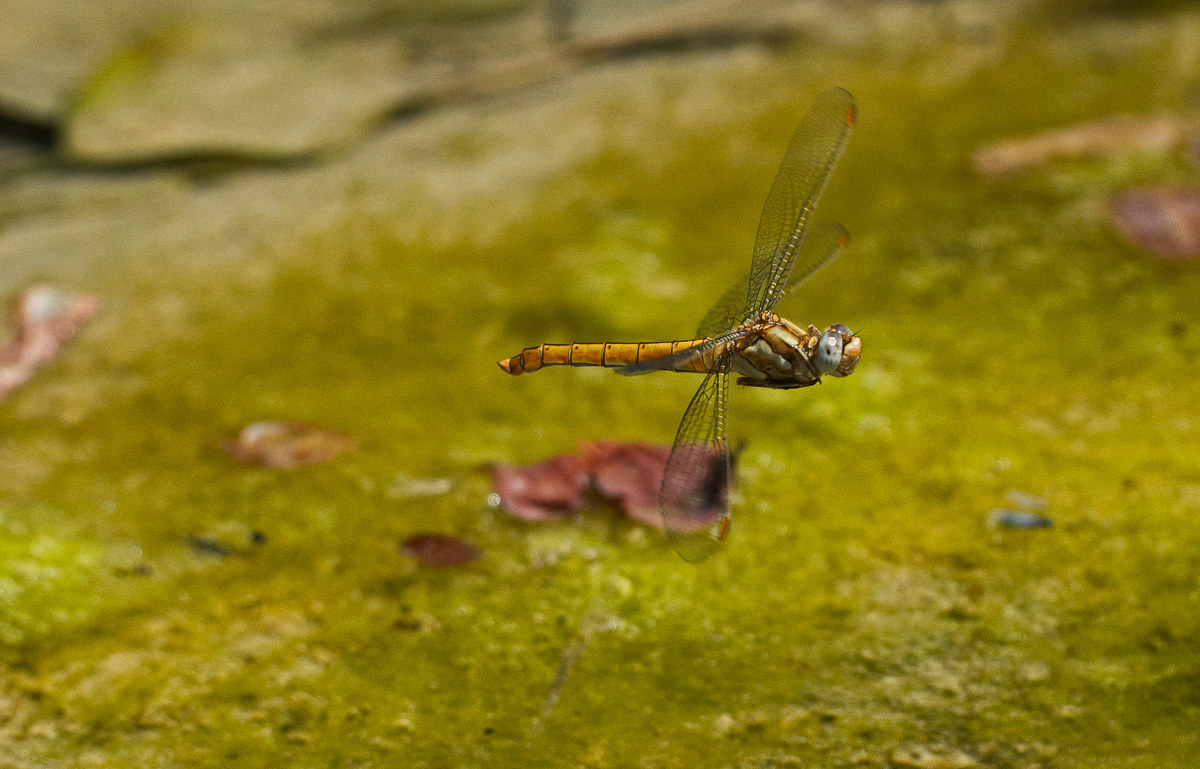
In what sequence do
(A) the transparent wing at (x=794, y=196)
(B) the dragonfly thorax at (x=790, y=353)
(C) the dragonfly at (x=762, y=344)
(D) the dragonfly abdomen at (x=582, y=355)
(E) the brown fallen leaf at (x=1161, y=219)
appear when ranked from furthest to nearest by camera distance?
(E) the brown fallen leaf at (x=1161, y=219) < (D) the dragonfly abdomen at (x=582, y=355) < (A) the transparent wing at (x=794, y=196) < (B) the dragonfly thorax at (x=790, y=353) < (C) the dragonfly at (x=762, y=344)

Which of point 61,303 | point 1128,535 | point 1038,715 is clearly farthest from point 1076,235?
point 61,303

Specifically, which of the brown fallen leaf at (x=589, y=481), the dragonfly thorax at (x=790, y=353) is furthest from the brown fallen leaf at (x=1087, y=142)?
the brown fallen leaf at (x=589, y=481)

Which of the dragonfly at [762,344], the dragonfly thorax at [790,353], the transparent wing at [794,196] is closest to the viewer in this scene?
the dragonfly at [762,344]

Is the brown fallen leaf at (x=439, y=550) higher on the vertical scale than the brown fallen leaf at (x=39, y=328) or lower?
lower

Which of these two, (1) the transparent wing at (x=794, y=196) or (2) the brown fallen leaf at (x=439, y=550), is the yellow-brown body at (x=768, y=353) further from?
(2) the brown fallen leaf at (x=439, y=550)

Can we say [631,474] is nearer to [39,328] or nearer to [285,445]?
[285,445]

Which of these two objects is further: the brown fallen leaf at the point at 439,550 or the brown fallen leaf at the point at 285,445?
the brown fallen leaf at the point at 285,445

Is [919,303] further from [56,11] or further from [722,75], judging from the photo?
[56,11]
